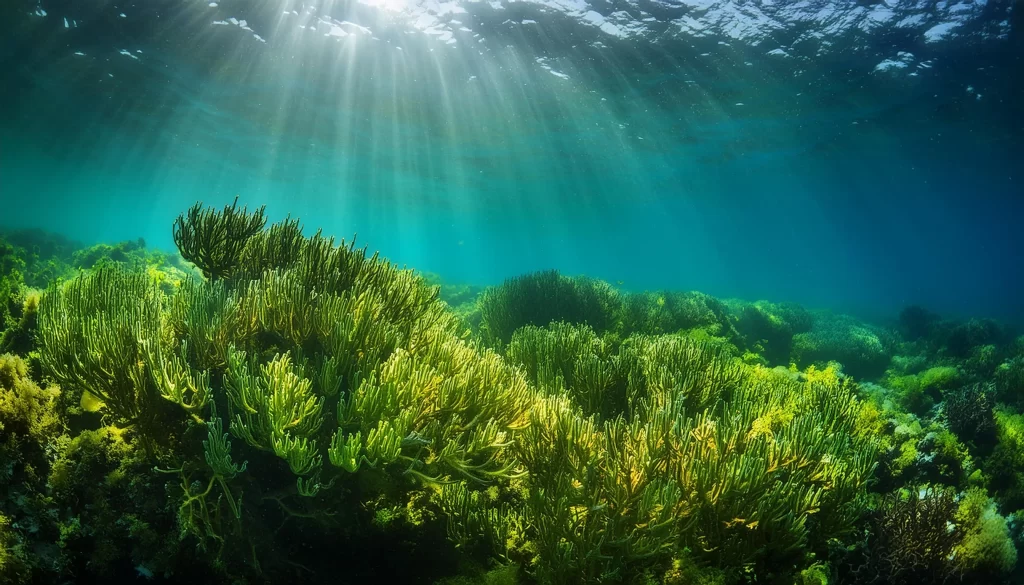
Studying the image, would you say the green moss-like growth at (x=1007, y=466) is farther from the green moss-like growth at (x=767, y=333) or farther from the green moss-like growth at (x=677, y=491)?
the green moss-like growth at (x=767, y=333)

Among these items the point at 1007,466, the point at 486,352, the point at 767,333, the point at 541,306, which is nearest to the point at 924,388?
the point at 1007,466

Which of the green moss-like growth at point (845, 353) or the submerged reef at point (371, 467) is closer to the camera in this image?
the submerged reef at point (371, 467)

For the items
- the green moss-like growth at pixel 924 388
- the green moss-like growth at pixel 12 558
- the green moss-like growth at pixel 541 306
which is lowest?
the green moss-like growth at pixel 12 558

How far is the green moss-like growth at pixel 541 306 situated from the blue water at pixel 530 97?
567 centimetres

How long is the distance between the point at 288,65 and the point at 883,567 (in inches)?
984

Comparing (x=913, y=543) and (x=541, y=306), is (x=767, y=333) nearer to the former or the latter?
(x=541, y=306)

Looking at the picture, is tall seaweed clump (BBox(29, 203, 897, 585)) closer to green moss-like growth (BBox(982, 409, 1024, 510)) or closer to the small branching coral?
the small branching coral

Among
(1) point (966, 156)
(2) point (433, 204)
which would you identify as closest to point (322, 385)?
(1) point (966, 156)

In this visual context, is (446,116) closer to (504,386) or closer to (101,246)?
(101,246)

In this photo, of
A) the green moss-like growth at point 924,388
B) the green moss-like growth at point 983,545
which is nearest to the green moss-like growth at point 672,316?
the green moss-like growth at point 924,388

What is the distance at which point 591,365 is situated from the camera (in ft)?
16.1

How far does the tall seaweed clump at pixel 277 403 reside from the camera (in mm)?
3113

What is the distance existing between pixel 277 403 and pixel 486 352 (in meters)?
1.90

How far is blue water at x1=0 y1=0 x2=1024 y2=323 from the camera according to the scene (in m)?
16.5
